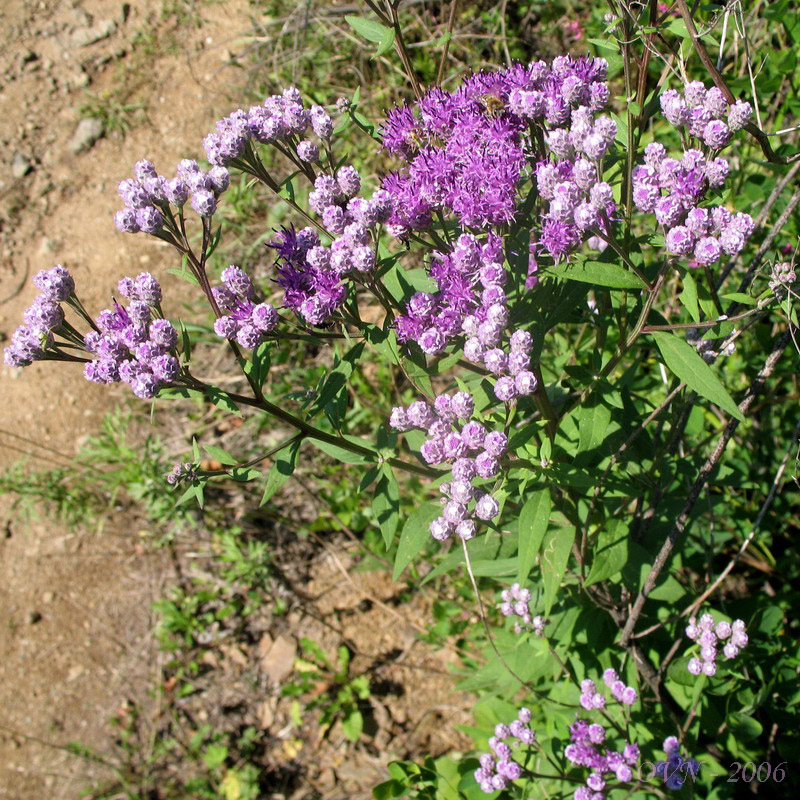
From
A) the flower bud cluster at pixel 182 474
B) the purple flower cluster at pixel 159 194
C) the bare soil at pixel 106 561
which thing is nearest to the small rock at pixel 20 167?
the bare soil at pixel 106 561

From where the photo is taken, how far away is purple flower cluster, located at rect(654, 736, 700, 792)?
2.90 metres

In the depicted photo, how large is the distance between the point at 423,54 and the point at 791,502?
460cm

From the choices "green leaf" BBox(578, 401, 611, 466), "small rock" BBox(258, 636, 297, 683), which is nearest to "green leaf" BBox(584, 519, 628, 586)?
"green leaf" BBox(578, 401, 611, 466)

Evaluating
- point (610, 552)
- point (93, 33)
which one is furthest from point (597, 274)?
point (93, 33)

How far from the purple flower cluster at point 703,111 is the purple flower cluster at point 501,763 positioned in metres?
2.39

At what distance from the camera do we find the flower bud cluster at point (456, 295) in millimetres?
2225

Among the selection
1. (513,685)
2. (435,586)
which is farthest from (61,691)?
(513,685)

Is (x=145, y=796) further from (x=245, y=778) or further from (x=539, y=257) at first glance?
(x=539, y=257)

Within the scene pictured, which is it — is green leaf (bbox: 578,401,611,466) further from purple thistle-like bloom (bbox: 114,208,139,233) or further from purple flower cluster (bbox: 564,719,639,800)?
purple thistle-like bloom (bbox: 114,208,139,233)

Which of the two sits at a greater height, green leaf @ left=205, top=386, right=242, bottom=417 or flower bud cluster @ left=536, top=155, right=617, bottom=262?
flower bud cluster @ left=536, top=155, right=617, bottom=262

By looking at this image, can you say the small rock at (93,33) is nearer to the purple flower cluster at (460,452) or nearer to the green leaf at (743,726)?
the purple flower cluster at (460,452)

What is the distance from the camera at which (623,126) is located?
2.71m

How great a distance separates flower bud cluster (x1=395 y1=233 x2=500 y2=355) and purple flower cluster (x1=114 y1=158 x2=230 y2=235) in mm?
759

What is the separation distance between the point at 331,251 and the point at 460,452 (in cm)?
77
